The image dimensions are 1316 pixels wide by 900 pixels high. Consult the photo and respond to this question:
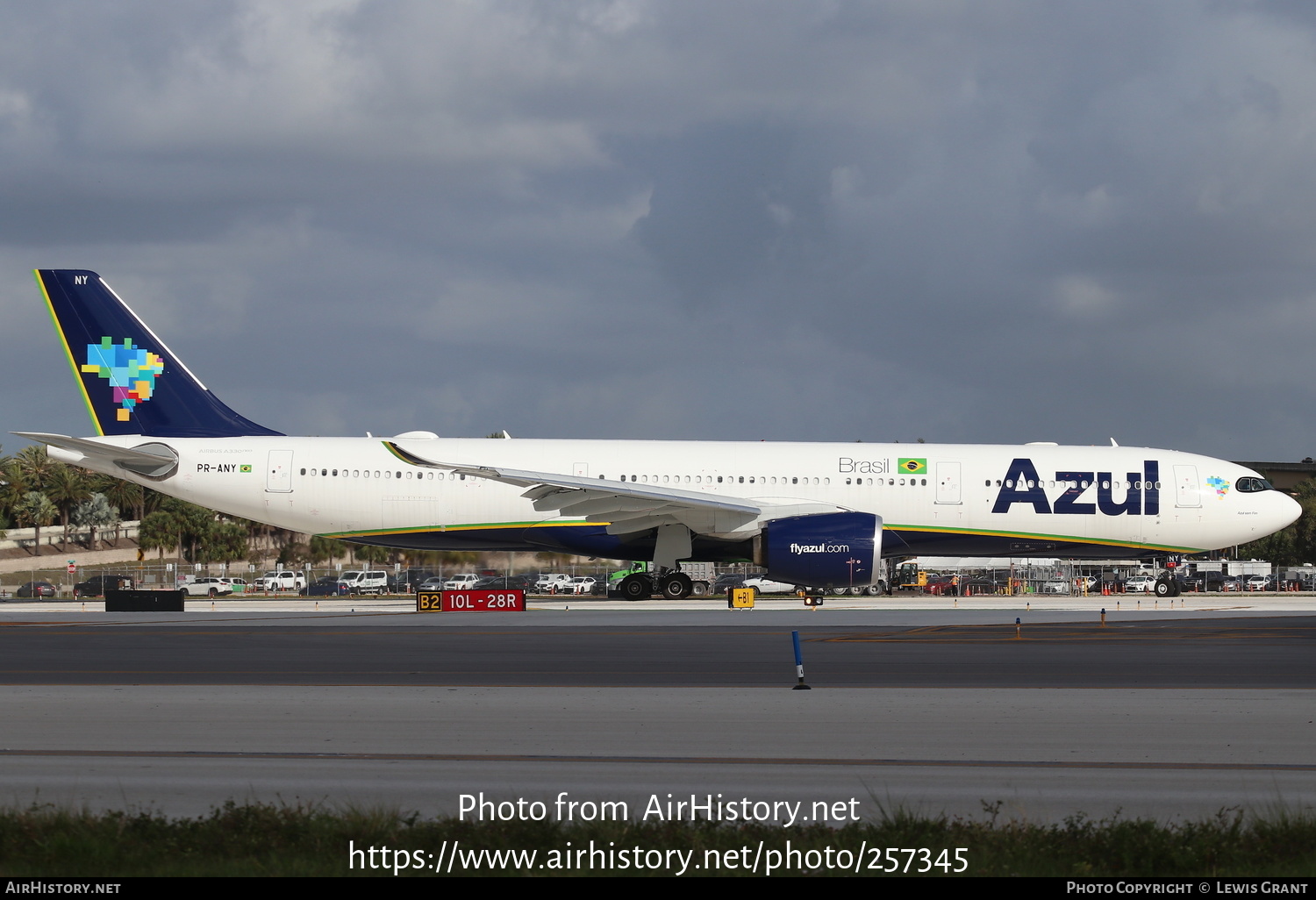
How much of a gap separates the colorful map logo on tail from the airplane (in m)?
0.05

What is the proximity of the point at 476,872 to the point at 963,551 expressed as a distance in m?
30.2

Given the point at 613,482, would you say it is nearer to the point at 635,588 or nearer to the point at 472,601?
the point at 635,588

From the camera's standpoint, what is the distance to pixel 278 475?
113 ft

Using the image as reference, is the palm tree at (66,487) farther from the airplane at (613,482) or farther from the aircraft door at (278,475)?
the aircraft door at (278,475)

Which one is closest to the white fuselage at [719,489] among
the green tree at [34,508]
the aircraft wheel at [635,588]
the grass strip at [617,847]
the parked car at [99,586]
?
the aircraft wheel at [635,588]

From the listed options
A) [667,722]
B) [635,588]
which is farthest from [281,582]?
[667,722]

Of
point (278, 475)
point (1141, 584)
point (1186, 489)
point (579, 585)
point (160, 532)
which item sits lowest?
point (579, 585)

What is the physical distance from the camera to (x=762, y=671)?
15984 mm

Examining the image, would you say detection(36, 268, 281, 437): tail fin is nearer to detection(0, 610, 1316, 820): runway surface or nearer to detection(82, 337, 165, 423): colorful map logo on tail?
detection(82, 337, 165, 423): colorful map logo on tail

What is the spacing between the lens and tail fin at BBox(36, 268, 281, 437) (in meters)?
35.0

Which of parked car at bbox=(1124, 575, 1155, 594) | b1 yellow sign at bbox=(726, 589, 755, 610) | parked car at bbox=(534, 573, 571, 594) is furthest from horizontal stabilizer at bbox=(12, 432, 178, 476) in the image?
parked car at bbox=(1124, 575, 1155, 594)

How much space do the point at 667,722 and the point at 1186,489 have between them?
27782 mm

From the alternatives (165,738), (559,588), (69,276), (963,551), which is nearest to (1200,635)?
(963,551)

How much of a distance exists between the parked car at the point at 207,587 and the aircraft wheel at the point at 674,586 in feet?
77.8
